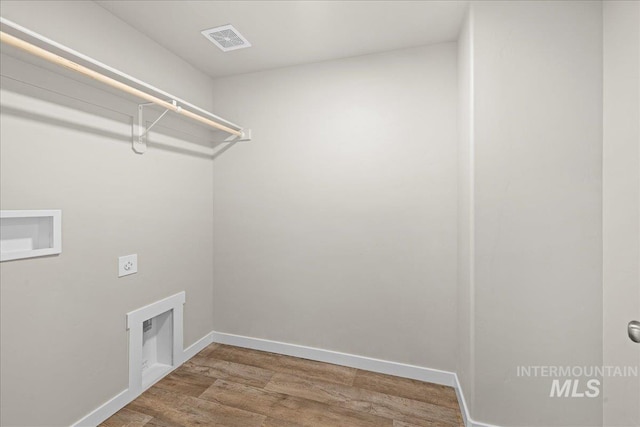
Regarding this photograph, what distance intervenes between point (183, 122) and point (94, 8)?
2.62ft

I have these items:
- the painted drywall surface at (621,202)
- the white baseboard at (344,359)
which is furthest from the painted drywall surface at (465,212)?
the painted drywall surface at (621,202)

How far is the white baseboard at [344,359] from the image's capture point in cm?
207

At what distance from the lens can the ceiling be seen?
1678mm

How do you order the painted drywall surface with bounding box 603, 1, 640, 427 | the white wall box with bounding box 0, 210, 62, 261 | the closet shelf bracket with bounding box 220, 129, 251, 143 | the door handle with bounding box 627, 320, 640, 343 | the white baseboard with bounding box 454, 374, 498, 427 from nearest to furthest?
1. the door handle with bounding box 627, 320, 640, 343
2. the painted drywall surface with bounding box 603, 1, 640, 427
3. the white wall box with bounding box 0, 210, 62, 261
4. the white baseboard with bounding box 454, 374, 498, 427
5. the closet shelf bracket with bounding box 220, 129, 251, 143

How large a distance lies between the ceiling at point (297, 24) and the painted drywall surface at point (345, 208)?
15cm

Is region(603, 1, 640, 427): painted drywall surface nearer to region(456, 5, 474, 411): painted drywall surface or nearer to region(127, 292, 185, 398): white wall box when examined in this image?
region(456, 5, 474, 411): painted drywall surface

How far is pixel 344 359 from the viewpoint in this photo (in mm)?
2283

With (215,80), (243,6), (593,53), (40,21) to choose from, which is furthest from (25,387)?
(593,53)

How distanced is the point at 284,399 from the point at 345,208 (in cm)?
137

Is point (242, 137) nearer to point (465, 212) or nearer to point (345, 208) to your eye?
point (345, 208)

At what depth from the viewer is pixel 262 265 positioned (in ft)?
8.21

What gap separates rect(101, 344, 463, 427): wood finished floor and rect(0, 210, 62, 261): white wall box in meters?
1.08

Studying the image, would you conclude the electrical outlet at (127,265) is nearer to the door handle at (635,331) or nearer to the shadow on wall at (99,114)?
the shadow on wall at (99,114)

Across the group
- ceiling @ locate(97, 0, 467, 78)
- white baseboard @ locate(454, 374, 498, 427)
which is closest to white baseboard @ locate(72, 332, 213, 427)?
white baseboard @ locate(454, 374, 498, 427)
